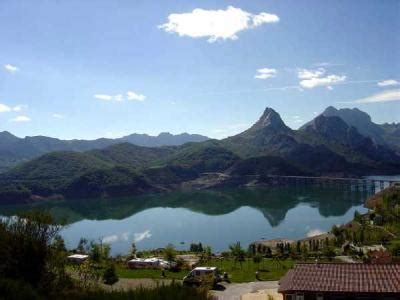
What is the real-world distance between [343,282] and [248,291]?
7803 mm

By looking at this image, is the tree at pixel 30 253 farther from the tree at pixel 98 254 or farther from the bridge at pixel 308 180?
the bridge at pixel 308 180

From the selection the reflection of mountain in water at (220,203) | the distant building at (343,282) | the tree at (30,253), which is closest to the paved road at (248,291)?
the distant building at (343,282)

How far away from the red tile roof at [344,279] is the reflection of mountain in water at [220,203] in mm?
61473

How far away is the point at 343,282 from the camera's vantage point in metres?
18.3

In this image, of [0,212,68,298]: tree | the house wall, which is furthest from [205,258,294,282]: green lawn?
[0,212,68,298]: tree

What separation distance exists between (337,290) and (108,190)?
130436mm

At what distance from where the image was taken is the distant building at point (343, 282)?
57.5ft

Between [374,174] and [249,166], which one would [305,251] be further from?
[374,174]

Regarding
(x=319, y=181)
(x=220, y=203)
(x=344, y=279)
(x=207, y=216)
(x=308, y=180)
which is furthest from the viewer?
(x=319, y=181)

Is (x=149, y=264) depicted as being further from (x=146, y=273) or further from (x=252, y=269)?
(x=252, y=269)

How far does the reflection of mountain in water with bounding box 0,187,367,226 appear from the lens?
3868 inches

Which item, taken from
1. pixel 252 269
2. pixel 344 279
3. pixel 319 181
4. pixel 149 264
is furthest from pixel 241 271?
pixel 319 181

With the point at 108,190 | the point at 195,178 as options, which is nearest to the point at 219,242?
the point at 108,190

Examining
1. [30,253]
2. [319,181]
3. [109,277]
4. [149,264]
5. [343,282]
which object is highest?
[319,181]
